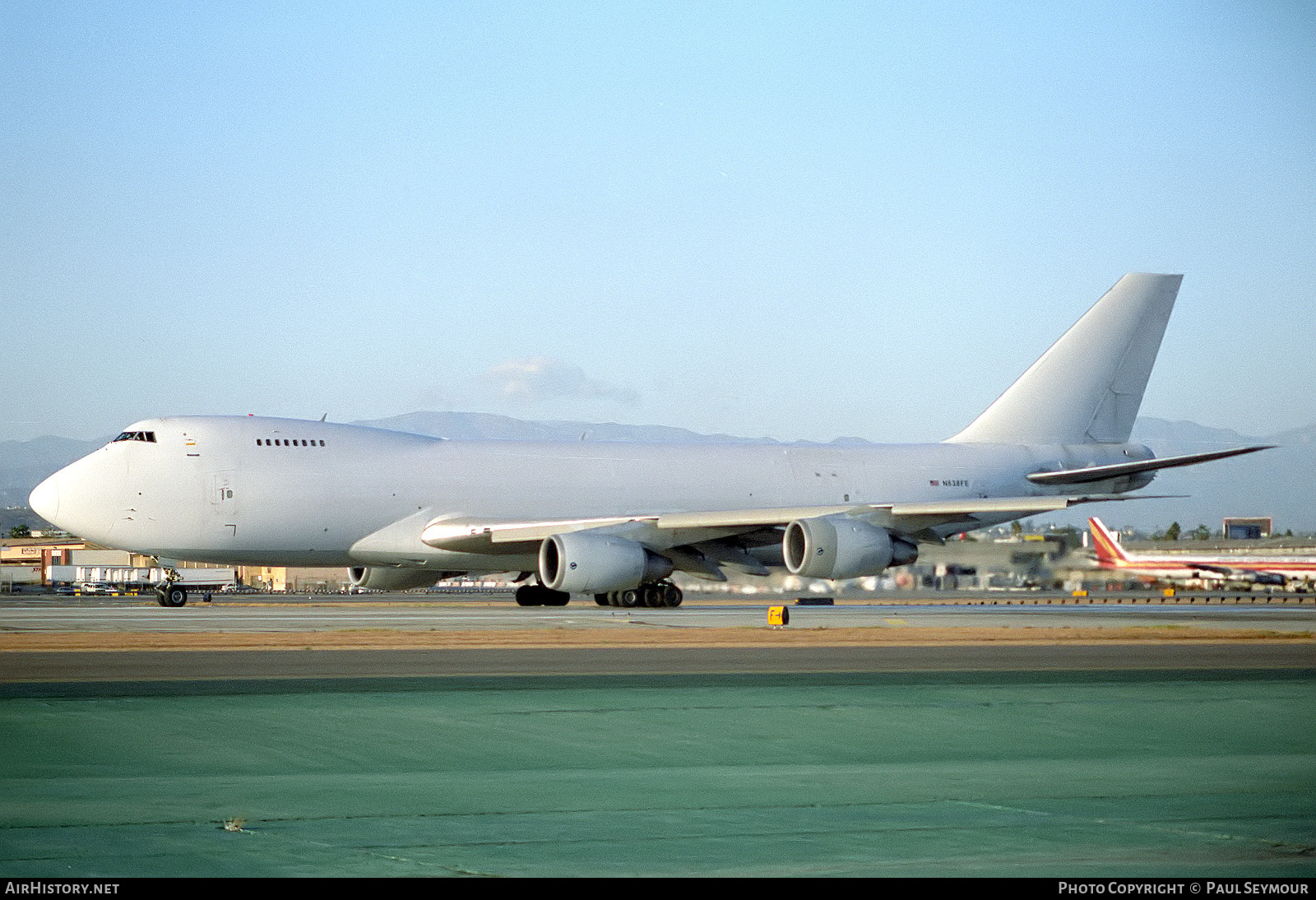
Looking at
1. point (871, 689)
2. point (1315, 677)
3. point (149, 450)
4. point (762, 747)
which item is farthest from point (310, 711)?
point (149, 450)

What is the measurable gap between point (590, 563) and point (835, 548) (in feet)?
18.6

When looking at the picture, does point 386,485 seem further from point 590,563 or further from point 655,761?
point 655,761

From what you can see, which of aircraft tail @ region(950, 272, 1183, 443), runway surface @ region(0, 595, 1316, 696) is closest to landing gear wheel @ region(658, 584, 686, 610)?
runway surface @ region(0, 595, 1316, 696)

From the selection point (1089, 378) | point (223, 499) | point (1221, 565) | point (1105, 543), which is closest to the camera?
point (223, 499)

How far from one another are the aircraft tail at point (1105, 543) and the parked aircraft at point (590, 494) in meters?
24.4

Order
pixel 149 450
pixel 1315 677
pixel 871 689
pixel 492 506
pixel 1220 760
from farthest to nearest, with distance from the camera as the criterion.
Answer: pixel 492 506, pixel 149 450, pixel 1315 677, pixel 871 689, pixel 1220 760

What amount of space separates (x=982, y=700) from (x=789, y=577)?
25337 millimetres

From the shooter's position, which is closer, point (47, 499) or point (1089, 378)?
point (47, 499)

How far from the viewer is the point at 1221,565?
71.6 meters

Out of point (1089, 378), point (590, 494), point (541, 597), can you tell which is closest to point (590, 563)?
point (590, 494)

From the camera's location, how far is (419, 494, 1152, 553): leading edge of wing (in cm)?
3762

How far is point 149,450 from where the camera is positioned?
120 ft

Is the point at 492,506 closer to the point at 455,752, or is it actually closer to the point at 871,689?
the point at 871,689

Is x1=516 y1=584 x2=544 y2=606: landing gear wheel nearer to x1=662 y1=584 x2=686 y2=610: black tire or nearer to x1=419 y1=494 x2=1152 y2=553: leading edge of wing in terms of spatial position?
x1=419 y1=494 x2=1152 y2=553: leading edge of wing
